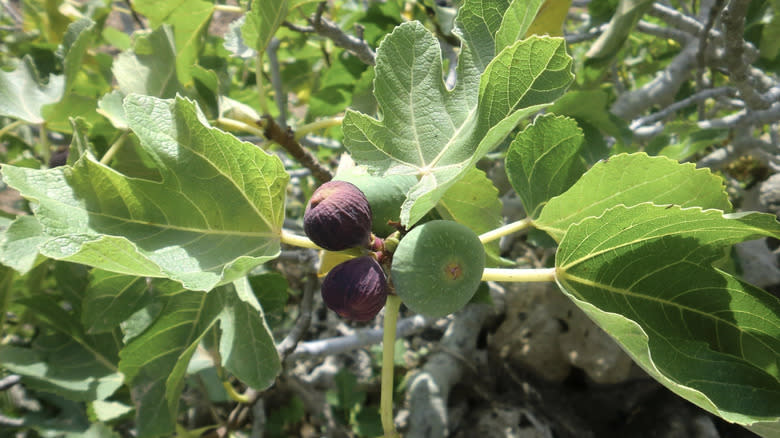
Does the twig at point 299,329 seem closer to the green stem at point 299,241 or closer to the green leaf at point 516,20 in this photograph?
the green stem at point 299,241

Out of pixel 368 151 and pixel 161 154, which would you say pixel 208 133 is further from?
pixel 368 151

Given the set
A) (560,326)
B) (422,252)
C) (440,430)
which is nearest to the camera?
(422,252)

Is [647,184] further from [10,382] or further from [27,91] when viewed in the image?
[10,382]

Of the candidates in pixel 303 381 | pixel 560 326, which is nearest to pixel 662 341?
pixel 560 326

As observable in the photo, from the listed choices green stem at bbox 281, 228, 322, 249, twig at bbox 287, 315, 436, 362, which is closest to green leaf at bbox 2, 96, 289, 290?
green stem at bbox 281, 228, 322, 249

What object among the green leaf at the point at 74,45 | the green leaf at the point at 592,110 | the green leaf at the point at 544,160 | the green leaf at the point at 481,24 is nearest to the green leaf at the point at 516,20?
the green leaf at the point at 481,24

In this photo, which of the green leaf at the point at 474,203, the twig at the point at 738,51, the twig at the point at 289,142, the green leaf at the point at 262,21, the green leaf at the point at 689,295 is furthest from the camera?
the twig at the point at 289,142
